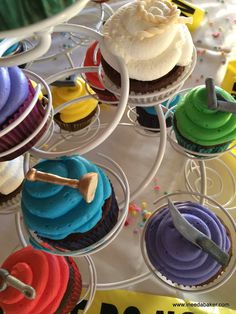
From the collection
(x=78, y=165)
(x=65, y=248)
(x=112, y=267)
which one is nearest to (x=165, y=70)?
(x=78, y=165)

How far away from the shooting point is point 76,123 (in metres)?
1.02

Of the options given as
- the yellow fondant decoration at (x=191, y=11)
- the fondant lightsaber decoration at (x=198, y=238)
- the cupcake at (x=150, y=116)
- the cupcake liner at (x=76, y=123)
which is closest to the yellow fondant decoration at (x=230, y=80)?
the yellow fondant decoration at (x=191, y=11)

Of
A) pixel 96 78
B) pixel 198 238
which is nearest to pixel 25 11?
pixel 198 238

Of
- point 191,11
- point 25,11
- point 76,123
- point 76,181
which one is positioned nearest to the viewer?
point 25,11

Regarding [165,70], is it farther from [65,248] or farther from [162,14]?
[65,248]

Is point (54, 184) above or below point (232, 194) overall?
above

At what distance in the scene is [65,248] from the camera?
541 millimetres

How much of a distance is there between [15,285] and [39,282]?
0.05 m

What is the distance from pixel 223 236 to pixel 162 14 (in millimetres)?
390

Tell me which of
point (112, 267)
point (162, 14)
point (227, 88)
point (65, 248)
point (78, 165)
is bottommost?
point (112, 267)

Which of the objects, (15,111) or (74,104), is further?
(74,104)

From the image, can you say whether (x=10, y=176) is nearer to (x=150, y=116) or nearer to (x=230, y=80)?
(x=150, y=116)

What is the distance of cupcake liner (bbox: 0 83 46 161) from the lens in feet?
1.66

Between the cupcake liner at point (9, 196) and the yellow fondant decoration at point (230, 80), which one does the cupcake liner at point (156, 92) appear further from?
the yellow fondant decoration at point (230, 80)
